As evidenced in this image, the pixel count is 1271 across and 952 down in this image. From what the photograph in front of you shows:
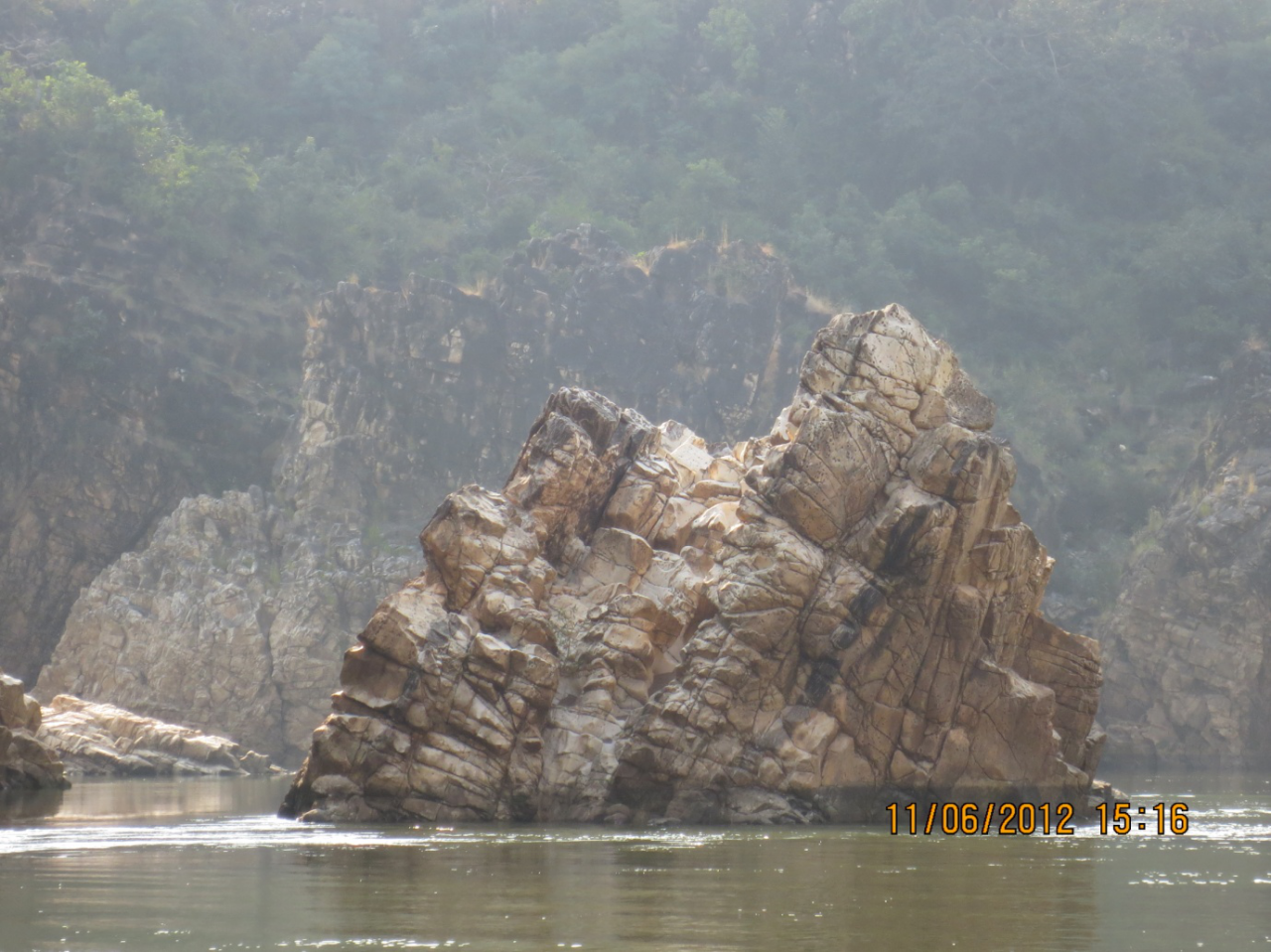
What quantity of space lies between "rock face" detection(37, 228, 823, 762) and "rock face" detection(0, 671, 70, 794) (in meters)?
17.9

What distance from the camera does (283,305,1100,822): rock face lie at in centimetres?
2777

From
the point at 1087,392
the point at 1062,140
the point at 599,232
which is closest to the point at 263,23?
the point at 599,232

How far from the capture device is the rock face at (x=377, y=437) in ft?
182

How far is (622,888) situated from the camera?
17.2 metres

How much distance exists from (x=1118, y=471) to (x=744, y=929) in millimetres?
53655

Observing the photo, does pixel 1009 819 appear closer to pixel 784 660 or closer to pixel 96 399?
pixel 784 660

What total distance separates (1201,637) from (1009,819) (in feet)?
95.8

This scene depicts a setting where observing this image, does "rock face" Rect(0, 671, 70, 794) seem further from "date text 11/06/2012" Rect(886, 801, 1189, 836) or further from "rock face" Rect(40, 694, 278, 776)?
"date text 11/06/2012" Rect(886, 801, 1189, 836)

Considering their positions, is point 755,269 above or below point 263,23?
below

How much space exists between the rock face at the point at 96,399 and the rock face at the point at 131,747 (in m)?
12.6

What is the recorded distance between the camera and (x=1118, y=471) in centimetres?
6494

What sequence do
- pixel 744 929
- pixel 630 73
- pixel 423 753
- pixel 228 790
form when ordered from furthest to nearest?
pixel 630 73
pixel 228 790
pixel 423 753
pixel 744 929

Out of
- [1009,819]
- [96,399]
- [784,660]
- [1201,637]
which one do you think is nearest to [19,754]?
[784,660]

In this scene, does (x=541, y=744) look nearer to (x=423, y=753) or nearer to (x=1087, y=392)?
(x=423, y=753)
